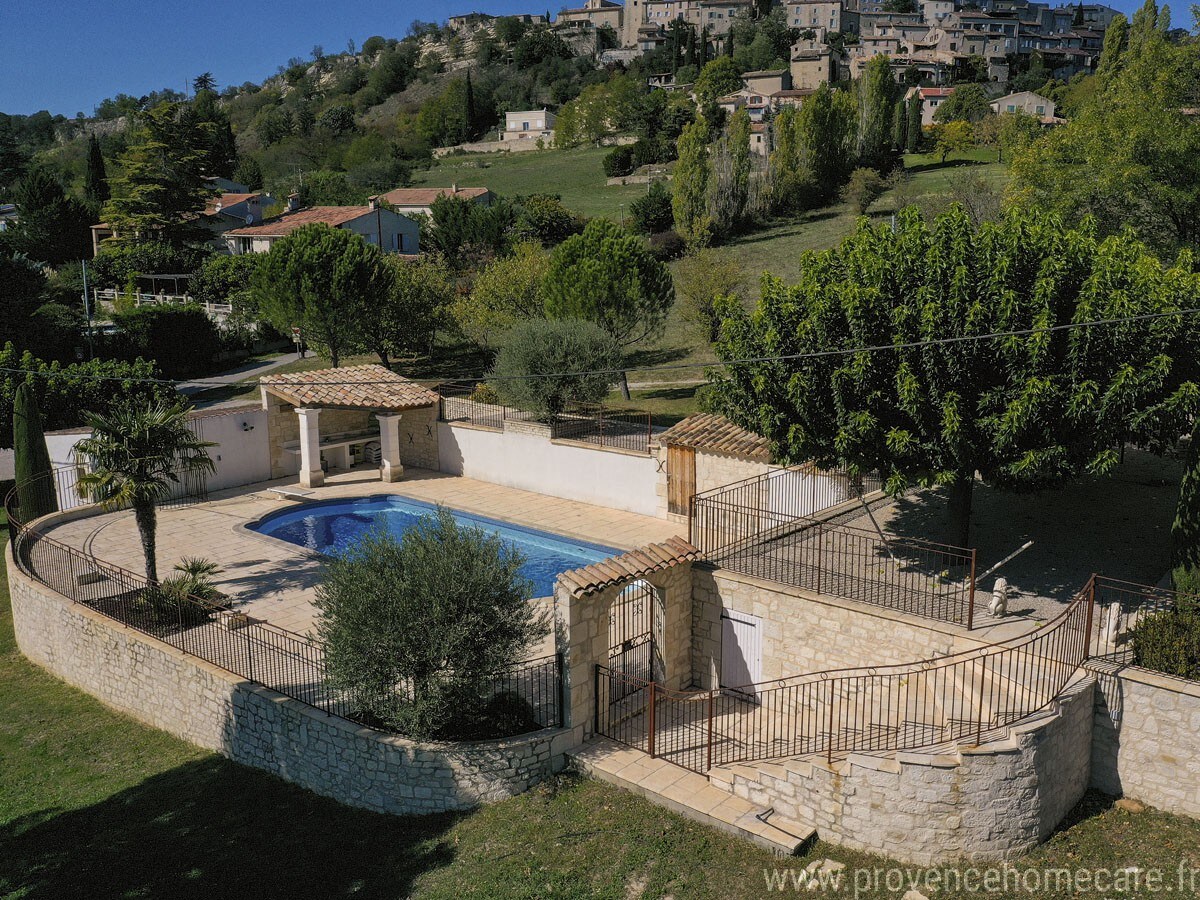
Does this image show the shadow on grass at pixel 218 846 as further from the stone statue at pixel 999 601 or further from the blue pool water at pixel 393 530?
the blue pool water at pixel 393 530

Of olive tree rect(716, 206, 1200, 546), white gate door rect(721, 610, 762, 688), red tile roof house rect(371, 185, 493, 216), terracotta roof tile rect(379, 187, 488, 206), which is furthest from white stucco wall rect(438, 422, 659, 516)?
terracotta roof tile rect(379, 187, 488, 206)

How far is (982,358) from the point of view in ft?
41.2

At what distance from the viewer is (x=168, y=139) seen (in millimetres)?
60312

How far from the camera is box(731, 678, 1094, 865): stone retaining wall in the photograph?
9.53 metres

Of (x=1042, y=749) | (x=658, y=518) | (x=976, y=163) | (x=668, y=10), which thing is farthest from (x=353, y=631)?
(x=668, y=10)

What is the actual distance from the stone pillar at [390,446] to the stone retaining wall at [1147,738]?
756 inches

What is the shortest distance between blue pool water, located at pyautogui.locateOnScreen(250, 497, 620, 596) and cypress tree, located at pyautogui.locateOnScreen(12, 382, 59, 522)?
16.6 feet

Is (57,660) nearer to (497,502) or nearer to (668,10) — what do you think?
(497,502)

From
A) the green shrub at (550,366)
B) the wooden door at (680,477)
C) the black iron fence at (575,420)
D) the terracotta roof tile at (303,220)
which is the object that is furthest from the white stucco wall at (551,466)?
the terracotta roof tile at (303,220)

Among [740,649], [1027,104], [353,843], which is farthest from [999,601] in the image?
[1027,104]

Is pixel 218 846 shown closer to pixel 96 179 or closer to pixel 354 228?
pixel 354 228

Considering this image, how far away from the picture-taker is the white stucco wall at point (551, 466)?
22.9 m

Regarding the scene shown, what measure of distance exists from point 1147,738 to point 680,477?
12.2 metres

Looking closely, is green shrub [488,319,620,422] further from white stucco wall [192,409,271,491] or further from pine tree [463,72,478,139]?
pine tree [463,72,478,139]
